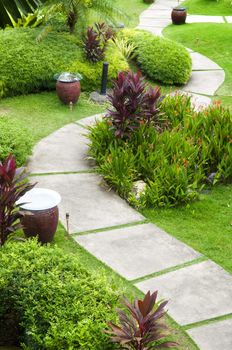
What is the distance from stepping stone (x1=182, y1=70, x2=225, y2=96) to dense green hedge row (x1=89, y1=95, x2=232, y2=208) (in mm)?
2830

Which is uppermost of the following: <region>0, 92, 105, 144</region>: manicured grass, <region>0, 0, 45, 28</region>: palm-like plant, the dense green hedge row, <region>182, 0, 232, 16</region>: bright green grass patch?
<region>0, 0, 45, 28</region>: palm-like plant

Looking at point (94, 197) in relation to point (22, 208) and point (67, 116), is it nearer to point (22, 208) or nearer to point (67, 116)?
point (22, 208)

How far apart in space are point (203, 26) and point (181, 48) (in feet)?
12.1

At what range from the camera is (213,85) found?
13.0 metres

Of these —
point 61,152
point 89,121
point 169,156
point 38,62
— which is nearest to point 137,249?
point 169,156

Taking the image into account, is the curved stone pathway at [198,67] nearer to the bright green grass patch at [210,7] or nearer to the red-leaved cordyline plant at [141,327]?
the bright green grass patch at [210,7]

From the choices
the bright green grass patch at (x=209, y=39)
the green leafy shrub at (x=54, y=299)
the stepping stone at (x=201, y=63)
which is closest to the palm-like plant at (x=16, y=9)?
the stepping stone at (x=201, y=63)

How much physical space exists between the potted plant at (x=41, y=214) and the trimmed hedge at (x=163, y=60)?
626 centimetres

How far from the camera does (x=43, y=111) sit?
11.3 m

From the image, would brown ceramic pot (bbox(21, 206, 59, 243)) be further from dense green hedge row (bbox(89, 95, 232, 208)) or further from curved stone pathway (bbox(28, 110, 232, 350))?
dense green hedge row (bbox(89, 95, 232, 208))

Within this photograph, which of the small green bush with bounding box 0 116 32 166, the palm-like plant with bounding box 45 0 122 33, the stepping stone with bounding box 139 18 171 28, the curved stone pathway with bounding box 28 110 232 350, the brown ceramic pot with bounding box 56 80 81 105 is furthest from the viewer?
the stepping stone with bounding box 139 18 171 28

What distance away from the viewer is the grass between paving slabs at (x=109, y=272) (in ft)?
19.0

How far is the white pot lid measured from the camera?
7.14m

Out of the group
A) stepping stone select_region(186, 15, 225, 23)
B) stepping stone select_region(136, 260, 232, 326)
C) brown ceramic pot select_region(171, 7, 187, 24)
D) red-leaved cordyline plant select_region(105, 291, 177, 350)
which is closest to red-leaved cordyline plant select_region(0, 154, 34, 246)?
stepping stone select_region(136, 260, 232, 326)
